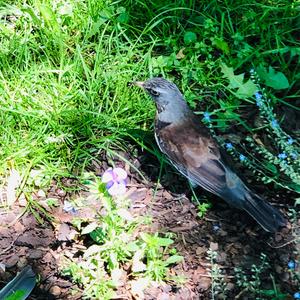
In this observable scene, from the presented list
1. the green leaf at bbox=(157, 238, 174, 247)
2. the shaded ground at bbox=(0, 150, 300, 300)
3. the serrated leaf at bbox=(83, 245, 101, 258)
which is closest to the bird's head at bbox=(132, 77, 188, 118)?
the shaded ground at bbox=(0, 150, 300, 300)

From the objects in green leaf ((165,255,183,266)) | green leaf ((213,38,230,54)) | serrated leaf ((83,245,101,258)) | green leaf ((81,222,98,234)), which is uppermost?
green leaf ((213,38,230,54))

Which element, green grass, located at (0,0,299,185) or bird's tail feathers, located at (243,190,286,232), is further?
green grass, located at (0,0,299,185)

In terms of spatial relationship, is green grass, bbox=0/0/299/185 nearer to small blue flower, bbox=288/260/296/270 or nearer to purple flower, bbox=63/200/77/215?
purple flower, bbox=63/200/77/215

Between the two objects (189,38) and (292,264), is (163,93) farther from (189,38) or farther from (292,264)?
(292,264)

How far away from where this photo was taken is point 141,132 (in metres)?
6.05

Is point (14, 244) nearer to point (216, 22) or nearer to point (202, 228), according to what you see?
point (202, 228)

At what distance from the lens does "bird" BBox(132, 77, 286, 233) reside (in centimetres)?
544

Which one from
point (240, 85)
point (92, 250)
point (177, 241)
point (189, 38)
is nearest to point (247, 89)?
point (240, 85)

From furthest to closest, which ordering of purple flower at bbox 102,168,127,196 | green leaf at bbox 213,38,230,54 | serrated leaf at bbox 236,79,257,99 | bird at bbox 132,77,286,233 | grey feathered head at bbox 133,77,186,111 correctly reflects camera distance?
green leaf at bbox 213,38,230,54
serrated leaf at bbox 236,79,257,99
grey feathered head at bbox 133,77,186,111
bird at bbox 132,77,286,233
purple flower at bbox 102,168,127,196

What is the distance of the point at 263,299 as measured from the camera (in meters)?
5.05

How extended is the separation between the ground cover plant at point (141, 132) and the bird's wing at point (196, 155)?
18 cm

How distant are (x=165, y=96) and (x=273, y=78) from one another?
3.42ft

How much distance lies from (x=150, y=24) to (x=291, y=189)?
2052 mm

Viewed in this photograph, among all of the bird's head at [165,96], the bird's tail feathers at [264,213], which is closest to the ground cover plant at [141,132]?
the bird's tail feathers at [264,213]
